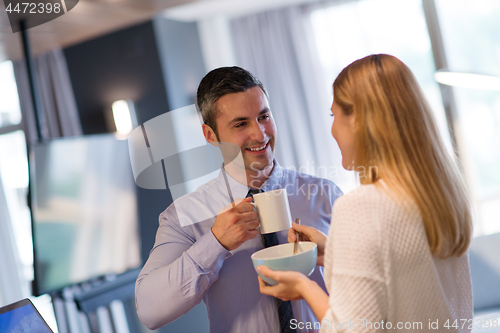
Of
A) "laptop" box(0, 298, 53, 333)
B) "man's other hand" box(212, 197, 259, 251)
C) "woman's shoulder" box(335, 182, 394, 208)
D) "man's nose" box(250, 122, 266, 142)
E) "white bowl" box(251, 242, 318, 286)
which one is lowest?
"laptop" box(0, 298, 53, 333)

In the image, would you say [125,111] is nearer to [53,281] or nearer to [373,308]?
[53,281]

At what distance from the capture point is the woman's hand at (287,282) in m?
0.84

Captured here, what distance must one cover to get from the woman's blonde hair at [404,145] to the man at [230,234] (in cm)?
40

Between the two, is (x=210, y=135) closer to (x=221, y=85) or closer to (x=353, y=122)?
(x=221, y=85)

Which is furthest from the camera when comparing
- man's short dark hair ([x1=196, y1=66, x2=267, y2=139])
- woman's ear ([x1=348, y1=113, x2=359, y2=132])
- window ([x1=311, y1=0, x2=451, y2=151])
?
window ([x1=311, y1=0, x2=451, y2=151])

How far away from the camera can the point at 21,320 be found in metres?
1.04

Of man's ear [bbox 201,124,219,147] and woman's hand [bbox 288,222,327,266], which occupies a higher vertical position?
man's ear [bbox 201,124,219,147]

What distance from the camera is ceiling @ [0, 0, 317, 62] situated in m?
3.07

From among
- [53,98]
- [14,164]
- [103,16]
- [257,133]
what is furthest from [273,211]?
[14,164]

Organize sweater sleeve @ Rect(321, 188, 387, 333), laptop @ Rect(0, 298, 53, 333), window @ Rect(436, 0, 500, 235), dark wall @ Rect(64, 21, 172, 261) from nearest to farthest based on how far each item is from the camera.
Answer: sweater sleeve @ Rect(321, 188, 387, 333) < laptop @ Rect(0, 298, 53, 333) < dark wall @ Rect(64, 21, 172, 261) < window @ Rect(436, 0, 500, 235)

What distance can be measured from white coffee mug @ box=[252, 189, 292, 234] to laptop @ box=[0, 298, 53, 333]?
0.59 meters

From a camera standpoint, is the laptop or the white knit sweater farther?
the laptop

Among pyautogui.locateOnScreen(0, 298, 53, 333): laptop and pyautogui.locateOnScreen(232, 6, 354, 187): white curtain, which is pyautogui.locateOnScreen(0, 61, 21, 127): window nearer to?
pyautogui.locateOnScreen(232, 6, 354, 187): white curtain

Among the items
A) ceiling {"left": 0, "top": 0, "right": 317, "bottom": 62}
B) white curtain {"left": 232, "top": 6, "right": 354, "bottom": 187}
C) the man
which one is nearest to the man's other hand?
the man
